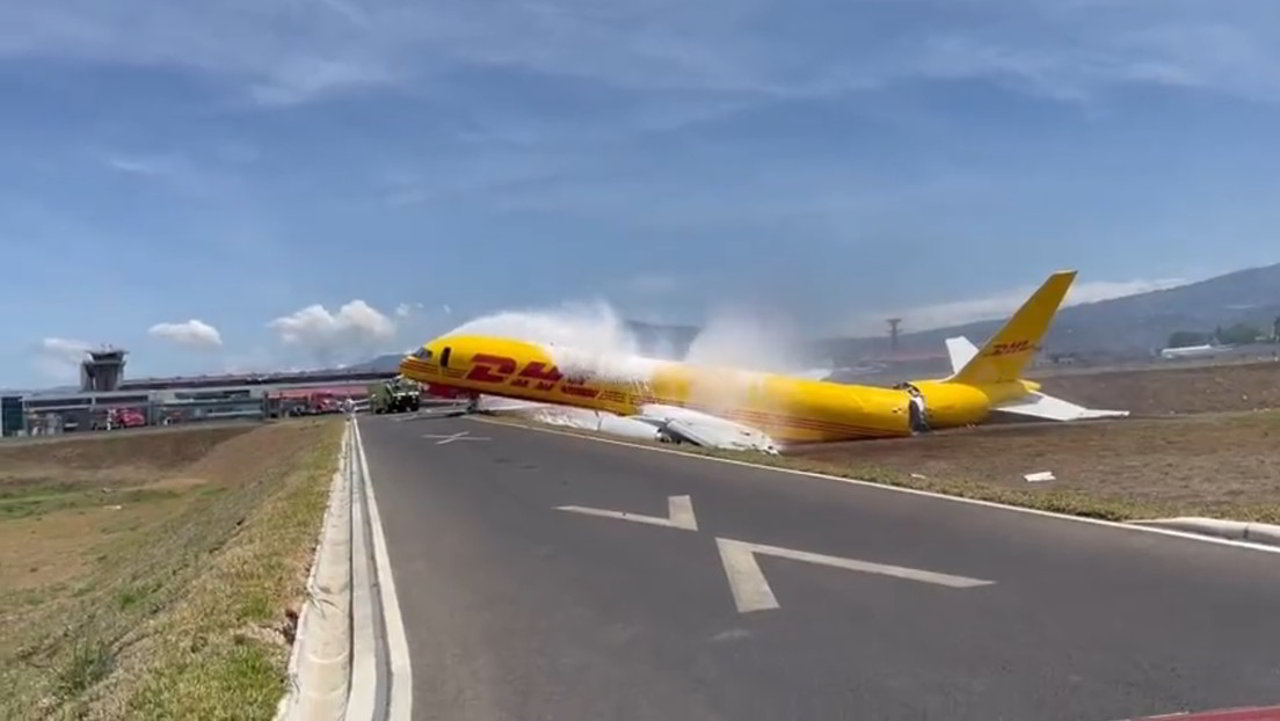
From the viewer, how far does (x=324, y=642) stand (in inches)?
343

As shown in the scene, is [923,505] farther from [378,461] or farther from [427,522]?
[378,461]

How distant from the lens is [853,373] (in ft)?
240

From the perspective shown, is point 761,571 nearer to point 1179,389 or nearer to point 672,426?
point 672,426

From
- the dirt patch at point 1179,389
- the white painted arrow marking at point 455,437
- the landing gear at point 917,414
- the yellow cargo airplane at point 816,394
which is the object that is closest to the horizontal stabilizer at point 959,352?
the yellow cargo airplane at point 816,394

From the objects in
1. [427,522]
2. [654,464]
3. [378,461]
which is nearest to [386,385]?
[378,461]

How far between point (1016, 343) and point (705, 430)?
43.6 ft

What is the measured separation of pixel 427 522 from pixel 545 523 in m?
2.02

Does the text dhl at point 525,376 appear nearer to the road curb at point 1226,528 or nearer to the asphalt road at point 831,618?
the asphalt road at point 831,618

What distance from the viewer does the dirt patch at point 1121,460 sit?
15492mm

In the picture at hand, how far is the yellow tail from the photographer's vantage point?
38781 mm

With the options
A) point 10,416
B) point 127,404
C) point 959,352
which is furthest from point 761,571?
point 127,404

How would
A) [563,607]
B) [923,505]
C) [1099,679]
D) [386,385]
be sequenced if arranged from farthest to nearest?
[386,385] → [923,505] → [563,607] → [1099,679]

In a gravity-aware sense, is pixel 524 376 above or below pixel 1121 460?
above

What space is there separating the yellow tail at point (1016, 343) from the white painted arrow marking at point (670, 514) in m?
26.7
